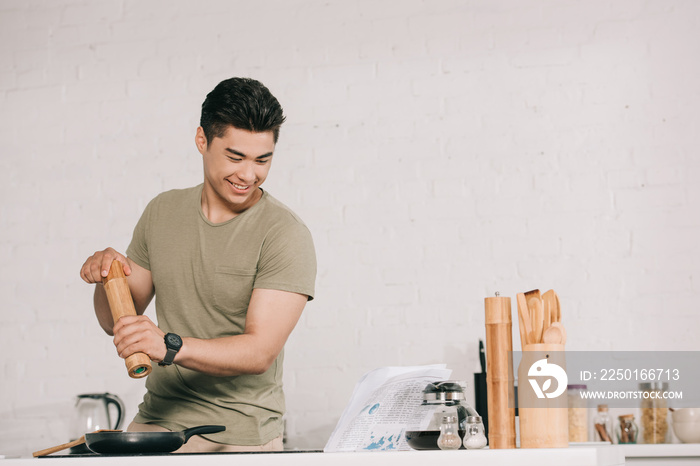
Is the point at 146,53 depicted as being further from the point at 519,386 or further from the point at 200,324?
the point at 519,386

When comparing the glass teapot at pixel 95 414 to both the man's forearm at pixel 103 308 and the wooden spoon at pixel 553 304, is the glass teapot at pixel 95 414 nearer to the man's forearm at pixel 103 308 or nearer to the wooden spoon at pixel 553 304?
the man's forearm at pixel 103 308

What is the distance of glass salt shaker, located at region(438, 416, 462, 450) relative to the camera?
1.12 meters

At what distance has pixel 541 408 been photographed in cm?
112

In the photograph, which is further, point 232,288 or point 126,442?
point 232,288

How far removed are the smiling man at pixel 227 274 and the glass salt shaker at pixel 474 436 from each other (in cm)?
70

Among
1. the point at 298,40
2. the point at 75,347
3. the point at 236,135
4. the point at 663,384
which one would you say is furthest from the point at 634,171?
the point at 75,347

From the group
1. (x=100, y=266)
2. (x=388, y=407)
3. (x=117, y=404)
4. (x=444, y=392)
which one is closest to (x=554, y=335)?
(x=444, y=392)

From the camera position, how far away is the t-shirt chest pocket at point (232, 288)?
6.31ft

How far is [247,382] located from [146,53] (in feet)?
6.16

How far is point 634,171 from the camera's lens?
9.48ft

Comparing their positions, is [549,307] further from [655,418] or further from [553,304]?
[655,418]

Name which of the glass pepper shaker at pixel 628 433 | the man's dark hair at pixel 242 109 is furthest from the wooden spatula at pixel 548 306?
the glass pepper shaker at pixel 628 433

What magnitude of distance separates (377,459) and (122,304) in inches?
24.0

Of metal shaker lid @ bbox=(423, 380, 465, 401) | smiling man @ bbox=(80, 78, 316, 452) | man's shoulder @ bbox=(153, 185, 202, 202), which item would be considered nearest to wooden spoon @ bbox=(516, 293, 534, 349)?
metal shaker lid @ bbox=(423, 380, 465, 401)
